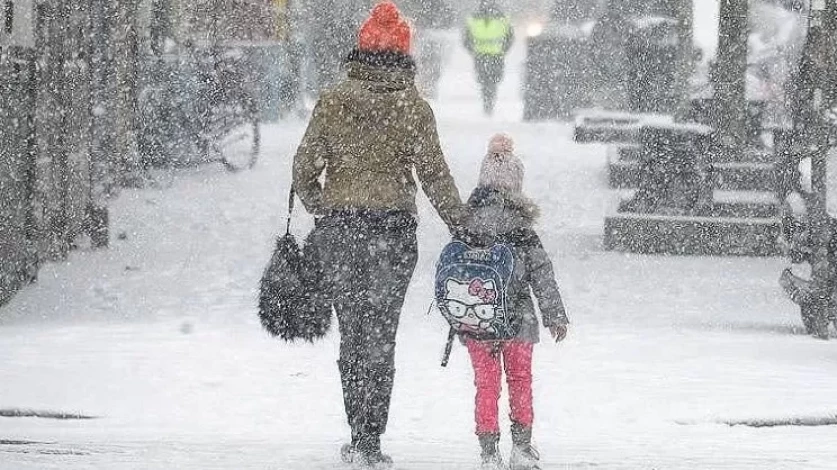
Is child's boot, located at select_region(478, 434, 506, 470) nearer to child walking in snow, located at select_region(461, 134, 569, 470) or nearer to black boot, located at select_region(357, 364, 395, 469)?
child walking in snow, located at select_region(461, 134, 569, 470)

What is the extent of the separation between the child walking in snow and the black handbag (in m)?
0.62

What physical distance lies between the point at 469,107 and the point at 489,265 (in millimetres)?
29739

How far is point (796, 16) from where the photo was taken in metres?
36.3

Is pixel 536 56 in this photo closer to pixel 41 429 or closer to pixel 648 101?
pixel 648 101

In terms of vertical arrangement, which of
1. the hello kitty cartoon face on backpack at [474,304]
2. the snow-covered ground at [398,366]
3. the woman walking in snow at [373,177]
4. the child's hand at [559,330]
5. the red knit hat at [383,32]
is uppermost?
the red knit hat at [383,32]

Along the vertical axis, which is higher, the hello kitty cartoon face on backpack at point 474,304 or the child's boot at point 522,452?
the hello kitty cartoon face on backpack at point 474,304

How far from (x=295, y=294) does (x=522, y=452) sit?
115cm

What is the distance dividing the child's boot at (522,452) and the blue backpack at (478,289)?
0.42 metres

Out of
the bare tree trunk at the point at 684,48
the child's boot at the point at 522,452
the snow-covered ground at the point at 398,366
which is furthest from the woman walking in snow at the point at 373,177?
the bare tree trunk at the point at 684,48

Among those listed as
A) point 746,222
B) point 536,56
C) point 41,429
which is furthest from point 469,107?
point 41,429

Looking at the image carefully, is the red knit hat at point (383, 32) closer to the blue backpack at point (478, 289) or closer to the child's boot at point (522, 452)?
the blue backpack at point (478, 289)

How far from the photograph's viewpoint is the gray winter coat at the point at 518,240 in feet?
23.1

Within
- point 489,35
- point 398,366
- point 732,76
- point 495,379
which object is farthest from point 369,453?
point 489,35

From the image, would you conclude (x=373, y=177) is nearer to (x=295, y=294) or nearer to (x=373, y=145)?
(x=373, y=145)
